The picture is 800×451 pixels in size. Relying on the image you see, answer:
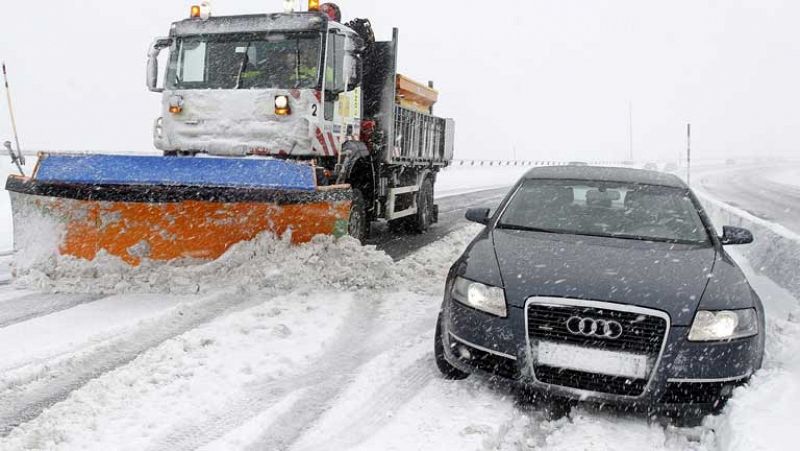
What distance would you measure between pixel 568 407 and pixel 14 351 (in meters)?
3.49

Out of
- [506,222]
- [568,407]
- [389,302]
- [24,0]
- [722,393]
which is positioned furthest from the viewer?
[24,0]

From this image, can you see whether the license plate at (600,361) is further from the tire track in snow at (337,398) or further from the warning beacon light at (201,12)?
the warning beacon light at (201,12)

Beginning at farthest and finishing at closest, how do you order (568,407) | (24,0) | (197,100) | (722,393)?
(24,0) → (197,100) → (568,407) → (722,393)

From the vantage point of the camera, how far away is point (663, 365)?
130 inches

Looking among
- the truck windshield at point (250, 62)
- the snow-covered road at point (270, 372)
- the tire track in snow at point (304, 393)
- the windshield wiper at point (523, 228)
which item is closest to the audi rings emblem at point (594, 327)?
the snow-covered road at point (270, 372)

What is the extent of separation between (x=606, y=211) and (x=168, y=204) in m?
3.69

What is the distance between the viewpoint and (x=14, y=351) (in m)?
4.28

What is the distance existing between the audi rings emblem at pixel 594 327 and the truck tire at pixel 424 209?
294 inches

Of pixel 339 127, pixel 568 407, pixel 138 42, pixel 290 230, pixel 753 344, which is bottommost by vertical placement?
pixel 568 407

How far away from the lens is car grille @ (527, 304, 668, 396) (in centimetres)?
331

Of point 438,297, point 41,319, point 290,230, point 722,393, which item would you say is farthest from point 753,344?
point 41,319

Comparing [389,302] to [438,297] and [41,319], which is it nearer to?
[438,297]

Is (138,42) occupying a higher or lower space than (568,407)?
higher

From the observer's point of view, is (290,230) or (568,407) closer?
(568,407)
